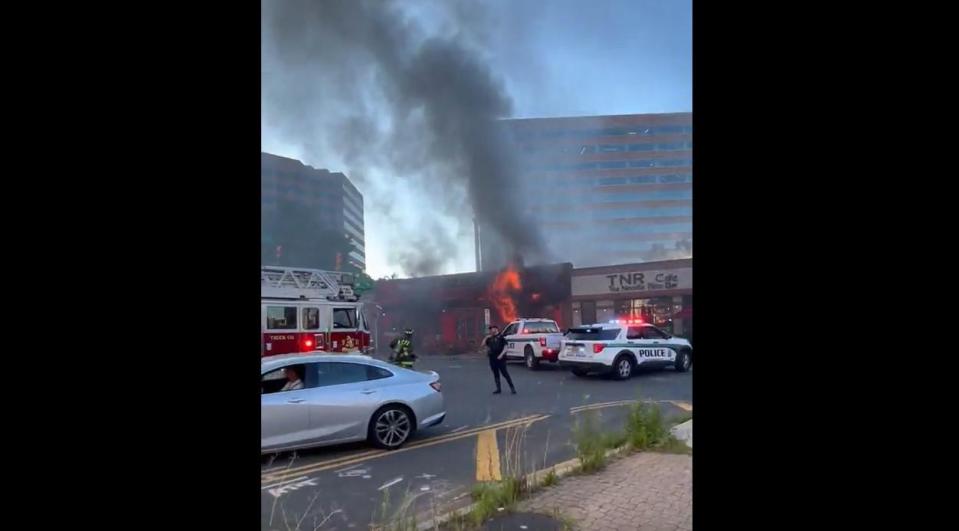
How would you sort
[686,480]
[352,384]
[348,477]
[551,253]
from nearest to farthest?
[686,480] → [348,477] → [352,384] → [551,253]

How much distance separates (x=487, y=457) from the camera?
5.50 metres

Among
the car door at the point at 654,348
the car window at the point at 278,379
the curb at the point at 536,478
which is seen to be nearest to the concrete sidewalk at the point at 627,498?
the curb at the point at 536,478

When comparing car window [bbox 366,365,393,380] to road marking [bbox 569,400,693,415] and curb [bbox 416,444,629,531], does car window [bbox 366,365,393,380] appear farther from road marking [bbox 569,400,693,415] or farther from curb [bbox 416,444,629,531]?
road marking [bbox 569,400,693,415]

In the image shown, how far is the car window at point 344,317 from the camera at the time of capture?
12289 millimetres

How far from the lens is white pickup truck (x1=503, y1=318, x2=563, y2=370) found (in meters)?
13.4

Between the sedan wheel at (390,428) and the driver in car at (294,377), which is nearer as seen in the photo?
the driver in car at (294,377)

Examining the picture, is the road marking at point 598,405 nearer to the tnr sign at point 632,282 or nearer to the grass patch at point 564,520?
the grass patch at point 564,520

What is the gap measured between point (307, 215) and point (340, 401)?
56.9 m

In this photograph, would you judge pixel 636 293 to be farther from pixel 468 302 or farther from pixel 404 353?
pixel 404 353

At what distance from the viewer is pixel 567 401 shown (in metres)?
8.90

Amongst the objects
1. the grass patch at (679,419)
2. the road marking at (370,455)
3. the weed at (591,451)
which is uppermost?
the weed at (591,451)
